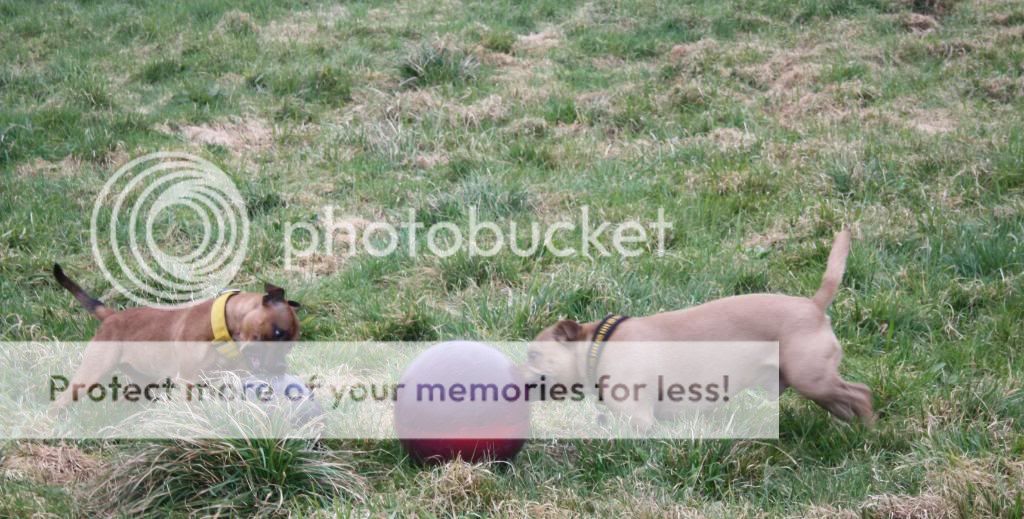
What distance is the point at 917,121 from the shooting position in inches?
332

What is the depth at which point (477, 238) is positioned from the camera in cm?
676

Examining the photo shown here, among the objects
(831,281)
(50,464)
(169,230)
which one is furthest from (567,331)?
(169,230)

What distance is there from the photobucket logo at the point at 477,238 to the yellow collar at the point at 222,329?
1564 mm

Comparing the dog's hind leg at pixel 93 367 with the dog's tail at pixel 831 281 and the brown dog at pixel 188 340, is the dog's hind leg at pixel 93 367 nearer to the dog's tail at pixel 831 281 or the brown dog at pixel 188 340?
the brown dog at pixel 188 340

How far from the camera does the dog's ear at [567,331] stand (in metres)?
4.58

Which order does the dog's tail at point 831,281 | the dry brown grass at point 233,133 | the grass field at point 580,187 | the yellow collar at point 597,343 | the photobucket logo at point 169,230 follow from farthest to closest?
the dry brown grass at point 233,133, the photobucket logo at point 169,230, the yellow collar at point 597,343, the dog's tail at point 831,281, the grass field at point 580,187

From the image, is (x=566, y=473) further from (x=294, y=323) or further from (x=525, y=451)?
(x=294, y=323)

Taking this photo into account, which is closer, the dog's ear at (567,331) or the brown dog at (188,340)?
the dog's ear at (567,331)

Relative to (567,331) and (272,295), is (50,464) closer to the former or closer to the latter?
(272,295)

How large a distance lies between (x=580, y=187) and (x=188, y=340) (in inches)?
144

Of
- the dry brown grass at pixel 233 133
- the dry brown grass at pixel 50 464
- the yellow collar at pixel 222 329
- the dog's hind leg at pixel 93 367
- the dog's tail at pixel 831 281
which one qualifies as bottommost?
the dry brown grass at pixel 233 133

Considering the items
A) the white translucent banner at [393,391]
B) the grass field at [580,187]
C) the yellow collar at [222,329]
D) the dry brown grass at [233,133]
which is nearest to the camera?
the grass field at [580,187]

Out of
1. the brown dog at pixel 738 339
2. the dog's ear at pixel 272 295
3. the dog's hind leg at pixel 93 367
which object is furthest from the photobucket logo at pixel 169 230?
the brown dog at pixel 738 339

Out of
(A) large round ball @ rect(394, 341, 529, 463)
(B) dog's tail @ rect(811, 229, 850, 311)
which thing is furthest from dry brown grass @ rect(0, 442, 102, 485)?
(B) dog's tail @ rect(811, 229, 850, 311)
